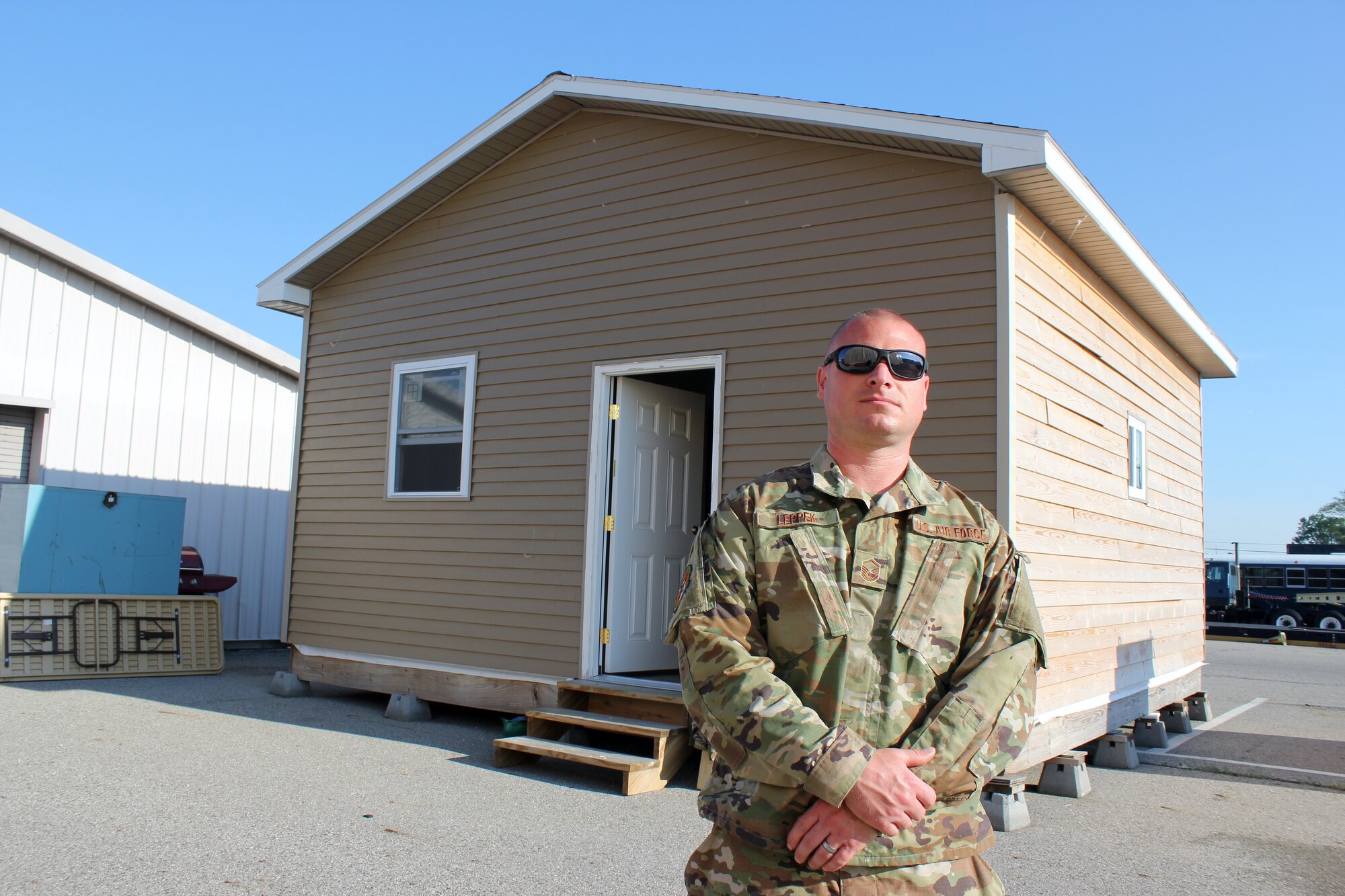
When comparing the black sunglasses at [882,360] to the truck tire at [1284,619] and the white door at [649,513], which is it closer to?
the white door at [649,513]

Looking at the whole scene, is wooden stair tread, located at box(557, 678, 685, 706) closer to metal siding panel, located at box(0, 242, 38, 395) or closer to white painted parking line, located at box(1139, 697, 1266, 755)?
white painted parking line, located at box(1139, 697, 1266, 755)

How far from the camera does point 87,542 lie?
31.0 ft

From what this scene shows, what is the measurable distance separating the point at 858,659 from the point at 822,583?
15 cm

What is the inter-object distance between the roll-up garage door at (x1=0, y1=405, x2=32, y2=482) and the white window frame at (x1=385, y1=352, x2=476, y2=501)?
17.0 ft

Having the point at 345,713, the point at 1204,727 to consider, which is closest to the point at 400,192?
the point at 345,713

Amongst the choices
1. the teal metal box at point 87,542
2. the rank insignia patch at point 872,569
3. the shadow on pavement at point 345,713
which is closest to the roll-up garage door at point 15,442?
the teal metal box at point 87,542

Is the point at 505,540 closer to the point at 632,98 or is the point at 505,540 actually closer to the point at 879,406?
the point at 632,98

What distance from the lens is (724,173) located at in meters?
6.68

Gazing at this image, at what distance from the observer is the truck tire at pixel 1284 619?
2452 centimetres

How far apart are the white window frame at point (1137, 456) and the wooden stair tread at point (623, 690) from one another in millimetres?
3847

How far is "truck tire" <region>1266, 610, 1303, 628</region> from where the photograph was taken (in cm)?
2452

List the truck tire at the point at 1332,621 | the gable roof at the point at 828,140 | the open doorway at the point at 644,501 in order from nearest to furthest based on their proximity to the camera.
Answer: the gable roof at the point at 828,140, the open doorway at the point at 644,501, the truck tire at the point at 1332,621

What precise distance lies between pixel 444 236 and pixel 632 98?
2.16 m

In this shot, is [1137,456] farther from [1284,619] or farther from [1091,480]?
[1284,619]
